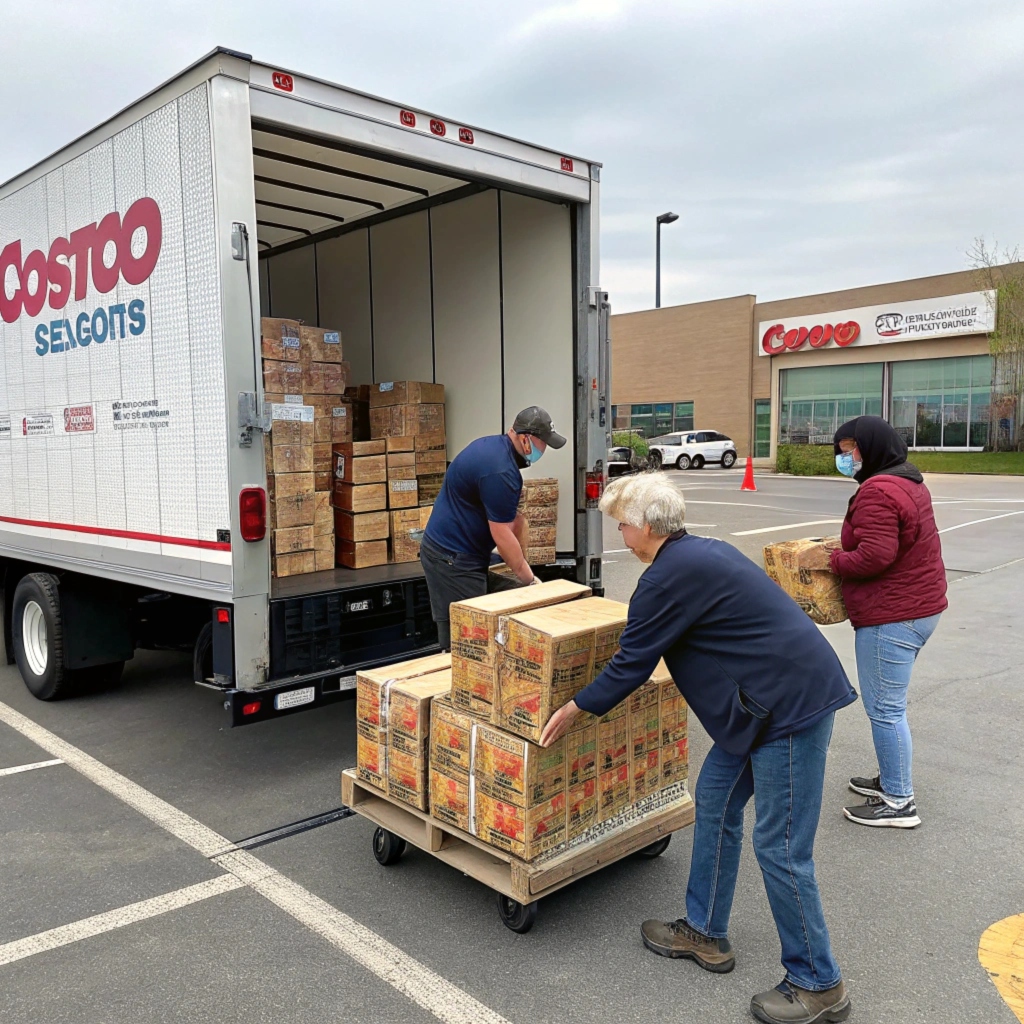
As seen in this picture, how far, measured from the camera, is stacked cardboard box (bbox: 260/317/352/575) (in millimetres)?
5277

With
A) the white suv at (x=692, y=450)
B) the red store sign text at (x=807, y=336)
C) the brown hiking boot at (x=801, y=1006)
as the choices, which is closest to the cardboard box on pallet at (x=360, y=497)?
the brown hiking boot at (x=801, y=1006)

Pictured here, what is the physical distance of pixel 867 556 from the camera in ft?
13.1

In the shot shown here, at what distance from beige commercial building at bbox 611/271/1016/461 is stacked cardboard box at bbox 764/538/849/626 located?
33.0 m

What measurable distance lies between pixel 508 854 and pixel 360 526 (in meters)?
3.03

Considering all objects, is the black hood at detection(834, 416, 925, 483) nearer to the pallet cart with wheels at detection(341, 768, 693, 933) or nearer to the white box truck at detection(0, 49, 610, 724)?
the pallet cart with wheels at detection(341, 768, 693, 933)

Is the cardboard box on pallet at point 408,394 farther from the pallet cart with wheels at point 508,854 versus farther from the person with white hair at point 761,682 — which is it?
the person with white hair at point 761,682

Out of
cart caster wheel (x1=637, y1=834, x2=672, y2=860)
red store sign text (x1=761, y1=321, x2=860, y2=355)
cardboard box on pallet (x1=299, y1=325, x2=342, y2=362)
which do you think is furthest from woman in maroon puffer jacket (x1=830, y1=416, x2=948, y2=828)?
red store sign text (x1=761, y1=321, x2=860, y2=355)

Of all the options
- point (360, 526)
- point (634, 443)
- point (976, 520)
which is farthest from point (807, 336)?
point (360, 526)

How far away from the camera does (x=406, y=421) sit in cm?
680

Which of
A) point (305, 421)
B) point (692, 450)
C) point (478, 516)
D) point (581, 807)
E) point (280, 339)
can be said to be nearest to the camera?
point (581, 807)

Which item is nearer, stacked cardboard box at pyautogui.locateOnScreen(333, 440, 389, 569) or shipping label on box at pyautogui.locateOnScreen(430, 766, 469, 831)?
shipping label on box at pyautogui.locateOnScreen(430, 766, 469, 831)

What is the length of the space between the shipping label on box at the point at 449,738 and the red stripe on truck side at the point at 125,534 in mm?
1473

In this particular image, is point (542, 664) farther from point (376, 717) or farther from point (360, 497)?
point (360, 497)

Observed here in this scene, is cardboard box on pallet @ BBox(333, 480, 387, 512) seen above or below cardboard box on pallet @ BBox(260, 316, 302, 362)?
below
